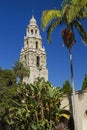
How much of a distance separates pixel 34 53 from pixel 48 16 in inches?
2892

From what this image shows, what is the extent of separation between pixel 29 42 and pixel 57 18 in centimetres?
7285

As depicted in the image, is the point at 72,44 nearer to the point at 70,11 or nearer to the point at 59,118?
the point at 70,11

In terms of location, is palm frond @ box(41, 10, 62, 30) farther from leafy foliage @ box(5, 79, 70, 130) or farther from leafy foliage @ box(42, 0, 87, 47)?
leafy foliage @ box(5, 79, 70, 130)

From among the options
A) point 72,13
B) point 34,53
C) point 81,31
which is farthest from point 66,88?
point 34,53

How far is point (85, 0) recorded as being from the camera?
27.5 meters

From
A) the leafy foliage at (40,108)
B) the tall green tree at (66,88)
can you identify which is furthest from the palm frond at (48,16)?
the tall green tree at (66,88)

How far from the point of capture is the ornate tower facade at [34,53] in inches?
4013

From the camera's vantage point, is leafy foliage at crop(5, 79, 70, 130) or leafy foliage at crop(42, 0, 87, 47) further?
leafy foliage at crop(5, 79, 70, 130)

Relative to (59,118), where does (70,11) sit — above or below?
above

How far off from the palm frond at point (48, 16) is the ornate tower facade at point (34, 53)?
69.8 m

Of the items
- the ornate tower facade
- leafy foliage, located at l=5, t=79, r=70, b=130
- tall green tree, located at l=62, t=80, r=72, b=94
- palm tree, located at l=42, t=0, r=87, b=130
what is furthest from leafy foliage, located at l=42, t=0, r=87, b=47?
the ornate tower facade

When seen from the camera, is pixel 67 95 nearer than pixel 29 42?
Yes

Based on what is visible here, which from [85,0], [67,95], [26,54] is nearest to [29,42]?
[26,54]

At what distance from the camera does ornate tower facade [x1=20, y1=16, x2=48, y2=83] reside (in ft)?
334
